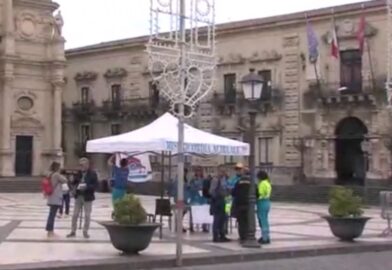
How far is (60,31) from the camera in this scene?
52562 millimetres

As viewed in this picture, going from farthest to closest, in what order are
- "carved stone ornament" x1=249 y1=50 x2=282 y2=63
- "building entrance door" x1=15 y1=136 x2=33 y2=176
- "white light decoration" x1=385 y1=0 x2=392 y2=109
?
"building entrance door" x1=15 y1=136 x2=33 y2=176 → "carved stone ornament" x1=249 y1=50 x2=282 y2=63 → "white light decoration" x1=385 y1=0 x2=392 y2=109

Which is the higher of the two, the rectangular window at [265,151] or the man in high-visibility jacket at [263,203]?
the rectangular window at [265,151]

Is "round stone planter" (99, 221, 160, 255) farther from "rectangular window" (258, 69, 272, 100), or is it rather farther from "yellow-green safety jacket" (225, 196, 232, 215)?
"rectangular window" (258, 69, 272, 100)

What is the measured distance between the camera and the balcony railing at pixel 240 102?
46.0 m

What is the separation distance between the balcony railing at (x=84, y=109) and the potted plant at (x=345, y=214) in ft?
131

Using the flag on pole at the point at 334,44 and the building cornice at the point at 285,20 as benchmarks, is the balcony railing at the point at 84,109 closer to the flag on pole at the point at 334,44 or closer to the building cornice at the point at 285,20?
the building cornice at the point at 285,20

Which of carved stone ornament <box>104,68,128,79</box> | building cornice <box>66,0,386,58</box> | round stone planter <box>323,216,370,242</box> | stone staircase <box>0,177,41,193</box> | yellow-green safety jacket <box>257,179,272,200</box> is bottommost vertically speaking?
stone staircase <box>0,177,41,193</box>

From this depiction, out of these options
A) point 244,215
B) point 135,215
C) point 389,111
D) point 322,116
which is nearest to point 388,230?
point 244,215

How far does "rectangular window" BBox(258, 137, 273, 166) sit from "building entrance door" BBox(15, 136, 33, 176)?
1488 centimetres

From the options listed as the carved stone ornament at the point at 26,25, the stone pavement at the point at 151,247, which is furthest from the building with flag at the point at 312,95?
the stone pavement at the point at 151,247

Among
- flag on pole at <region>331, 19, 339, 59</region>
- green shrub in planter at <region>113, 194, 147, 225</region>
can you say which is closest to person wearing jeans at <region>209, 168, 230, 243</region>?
green shrub in planter at <region>113, 194, 147, 225</region>

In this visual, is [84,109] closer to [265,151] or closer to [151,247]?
[265,151]

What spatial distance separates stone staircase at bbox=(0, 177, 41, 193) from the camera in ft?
151

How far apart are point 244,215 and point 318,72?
2802 cm
